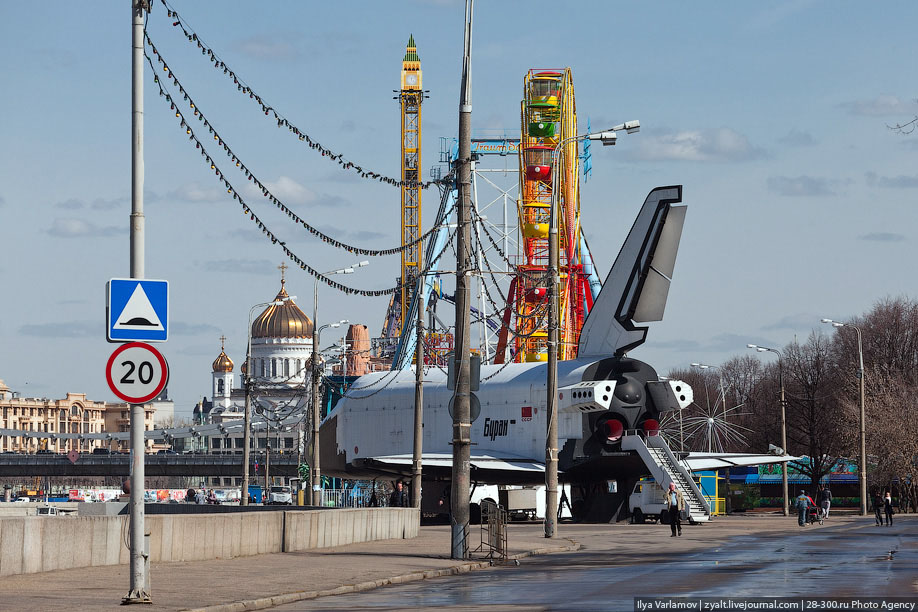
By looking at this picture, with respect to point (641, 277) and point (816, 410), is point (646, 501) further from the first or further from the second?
point (816, 410)

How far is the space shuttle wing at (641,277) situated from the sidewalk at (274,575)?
16597mm

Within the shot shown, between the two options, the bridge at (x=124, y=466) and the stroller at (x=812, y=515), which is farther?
the bridge at (x=124, y=466)

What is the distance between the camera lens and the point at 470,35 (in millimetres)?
29719

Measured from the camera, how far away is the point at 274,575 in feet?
75.1

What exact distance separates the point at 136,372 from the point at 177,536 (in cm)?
971

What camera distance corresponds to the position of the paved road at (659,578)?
59.2 ft

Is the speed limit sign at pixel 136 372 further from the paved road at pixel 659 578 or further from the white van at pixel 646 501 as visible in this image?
the white van at pixel 646 501

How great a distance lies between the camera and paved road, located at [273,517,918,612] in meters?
18.0

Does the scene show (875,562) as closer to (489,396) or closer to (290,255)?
(290,255)

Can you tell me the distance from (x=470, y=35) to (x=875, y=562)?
14.1m

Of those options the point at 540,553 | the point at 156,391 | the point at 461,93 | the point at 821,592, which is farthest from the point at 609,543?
the point at 156,391

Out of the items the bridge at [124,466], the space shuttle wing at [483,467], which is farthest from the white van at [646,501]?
the bridge at [124,466]

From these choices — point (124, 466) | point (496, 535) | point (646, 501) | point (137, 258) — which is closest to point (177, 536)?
point (496, 535)

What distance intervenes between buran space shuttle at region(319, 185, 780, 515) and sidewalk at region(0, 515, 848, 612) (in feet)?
52.1
